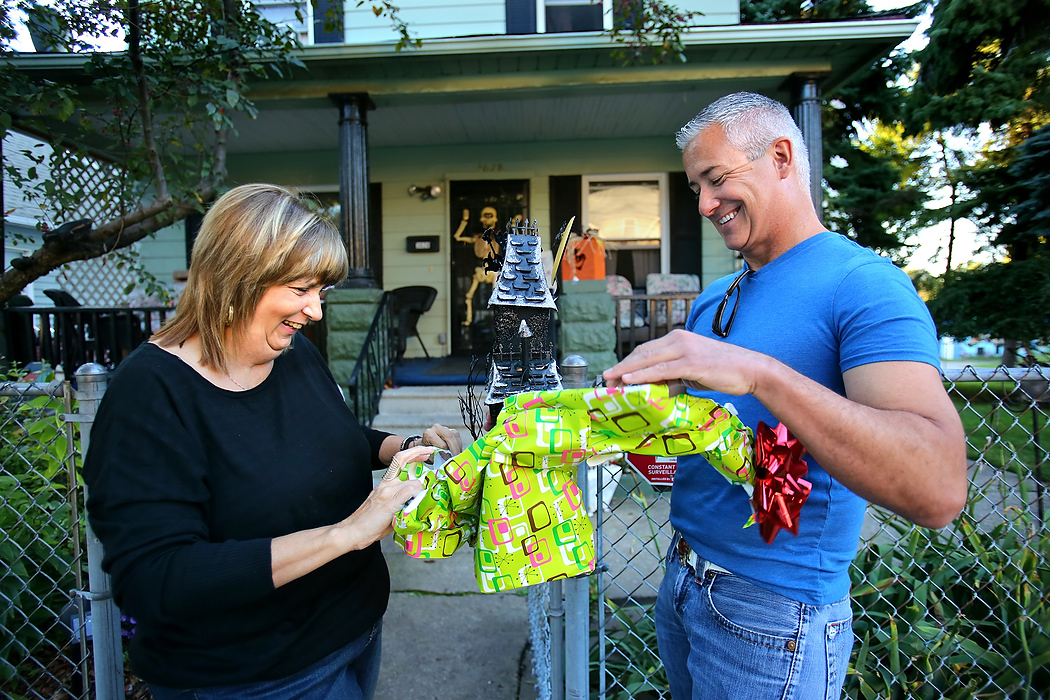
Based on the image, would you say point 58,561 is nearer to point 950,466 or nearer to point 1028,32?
point 950,466

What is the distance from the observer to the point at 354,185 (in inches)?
240

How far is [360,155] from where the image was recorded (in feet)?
20.1

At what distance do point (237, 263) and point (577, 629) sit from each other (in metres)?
1.22

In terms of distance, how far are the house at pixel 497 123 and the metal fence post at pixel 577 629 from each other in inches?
134

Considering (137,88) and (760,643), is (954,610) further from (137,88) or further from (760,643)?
(137,88)

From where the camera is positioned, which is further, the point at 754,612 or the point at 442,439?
the point at 442,439

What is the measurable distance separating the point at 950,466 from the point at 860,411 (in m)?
0.16

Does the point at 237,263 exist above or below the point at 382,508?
above

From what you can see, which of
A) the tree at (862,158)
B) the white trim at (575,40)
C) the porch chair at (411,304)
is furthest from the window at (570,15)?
the tree at (862,158)

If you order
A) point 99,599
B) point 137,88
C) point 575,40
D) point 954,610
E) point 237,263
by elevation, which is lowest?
point 954,610

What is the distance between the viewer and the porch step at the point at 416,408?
228 inches

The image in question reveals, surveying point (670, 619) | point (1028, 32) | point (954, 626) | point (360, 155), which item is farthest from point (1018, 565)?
point (1028, 32)

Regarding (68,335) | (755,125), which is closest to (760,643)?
(755,125)

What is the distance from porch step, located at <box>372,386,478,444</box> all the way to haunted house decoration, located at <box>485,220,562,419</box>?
4077 mm
